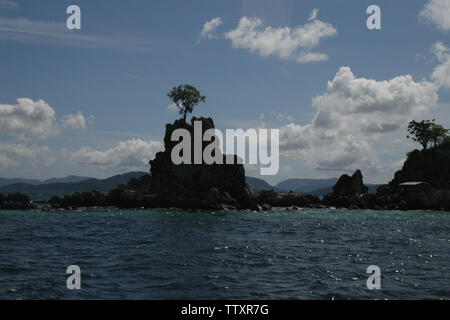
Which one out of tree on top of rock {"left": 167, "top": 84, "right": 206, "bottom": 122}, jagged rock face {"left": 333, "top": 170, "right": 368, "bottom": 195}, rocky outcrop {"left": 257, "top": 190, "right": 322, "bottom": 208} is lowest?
rocky outcrop {"left": 257, "top": 190, "right": 322, "bottom": 208}

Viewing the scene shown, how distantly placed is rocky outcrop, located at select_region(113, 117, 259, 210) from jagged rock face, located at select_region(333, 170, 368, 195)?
40742 mm

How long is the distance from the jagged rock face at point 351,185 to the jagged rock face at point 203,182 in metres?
40.5

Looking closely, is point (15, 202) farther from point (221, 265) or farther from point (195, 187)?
point (221, 265)

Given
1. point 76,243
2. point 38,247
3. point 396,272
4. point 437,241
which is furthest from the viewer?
point 437,241

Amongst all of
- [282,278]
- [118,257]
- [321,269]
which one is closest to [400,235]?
[321,269]

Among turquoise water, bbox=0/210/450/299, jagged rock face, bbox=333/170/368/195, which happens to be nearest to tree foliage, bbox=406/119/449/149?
jagged rock face, bbox=333/170/368/195

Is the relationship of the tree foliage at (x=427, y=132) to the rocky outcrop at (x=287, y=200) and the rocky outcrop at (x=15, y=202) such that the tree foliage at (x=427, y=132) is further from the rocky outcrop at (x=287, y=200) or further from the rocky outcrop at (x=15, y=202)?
the rocky outcrop at (x=15, y=202)

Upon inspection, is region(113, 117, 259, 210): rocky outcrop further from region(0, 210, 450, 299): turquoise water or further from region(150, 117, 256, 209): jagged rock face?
region(0, 210, 450, 299): turquoise water

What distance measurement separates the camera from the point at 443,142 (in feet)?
374

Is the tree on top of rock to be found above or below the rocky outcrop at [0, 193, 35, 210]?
above

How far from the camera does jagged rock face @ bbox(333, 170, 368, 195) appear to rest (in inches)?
4564

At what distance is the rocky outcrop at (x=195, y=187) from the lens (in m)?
86.1
